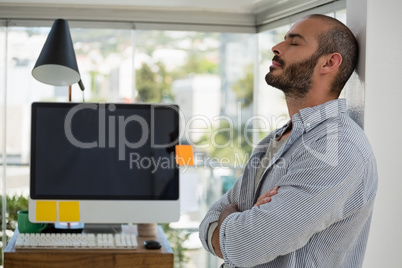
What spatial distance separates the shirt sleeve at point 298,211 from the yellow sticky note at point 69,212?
1.15 meters

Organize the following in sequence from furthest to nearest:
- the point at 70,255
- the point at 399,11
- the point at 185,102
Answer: the point at 185,102 < the point at 70,255 < the point at 399,11

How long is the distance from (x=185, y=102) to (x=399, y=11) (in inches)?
306

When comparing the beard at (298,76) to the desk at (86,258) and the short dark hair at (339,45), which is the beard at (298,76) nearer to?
the short dark hair at (339,45)

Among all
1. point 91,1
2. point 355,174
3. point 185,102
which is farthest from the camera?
point 185,102

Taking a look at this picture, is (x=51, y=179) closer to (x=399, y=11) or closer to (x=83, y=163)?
(x=83, y=163)

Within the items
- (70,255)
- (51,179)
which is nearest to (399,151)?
(70,255)

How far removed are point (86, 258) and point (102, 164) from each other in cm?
46

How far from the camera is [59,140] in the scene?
8.43 ft

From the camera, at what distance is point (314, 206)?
4.99ft

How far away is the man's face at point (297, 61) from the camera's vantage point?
181cm

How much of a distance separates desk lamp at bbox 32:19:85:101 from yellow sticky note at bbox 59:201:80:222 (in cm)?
55

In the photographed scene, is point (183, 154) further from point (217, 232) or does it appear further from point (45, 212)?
point (217, 232)

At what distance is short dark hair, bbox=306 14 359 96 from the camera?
180 cm

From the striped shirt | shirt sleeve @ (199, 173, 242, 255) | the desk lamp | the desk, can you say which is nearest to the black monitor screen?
the desk lamp
